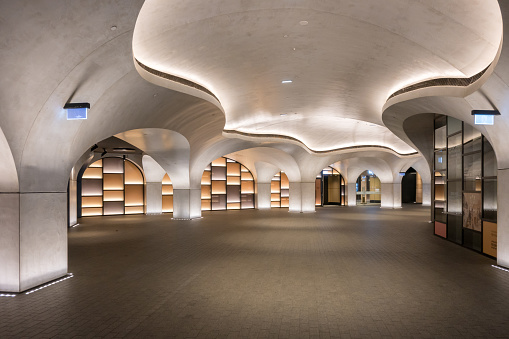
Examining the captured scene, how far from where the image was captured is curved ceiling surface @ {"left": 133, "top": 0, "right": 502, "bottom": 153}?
7.11 m

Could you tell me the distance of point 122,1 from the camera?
5.57 m

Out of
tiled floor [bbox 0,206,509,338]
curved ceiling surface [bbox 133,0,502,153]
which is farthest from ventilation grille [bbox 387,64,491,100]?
tiled floor [bbox 0,206,509,338]

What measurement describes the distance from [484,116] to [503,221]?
275cm

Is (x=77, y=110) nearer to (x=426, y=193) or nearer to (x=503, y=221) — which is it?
(x=503, y=221)

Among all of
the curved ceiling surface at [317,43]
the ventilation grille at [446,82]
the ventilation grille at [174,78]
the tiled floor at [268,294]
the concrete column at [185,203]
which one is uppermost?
the curved ceiling surface at [317,43]

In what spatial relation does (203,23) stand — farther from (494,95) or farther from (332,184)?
(332,184)

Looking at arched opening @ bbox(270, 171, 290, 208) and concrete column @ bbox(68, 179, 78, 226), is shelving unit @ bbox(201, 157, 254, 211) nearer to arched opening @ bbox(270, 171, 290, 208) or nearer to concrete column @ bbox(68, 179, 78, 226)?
arched opening @ bbox(270, 171, 290, 208)

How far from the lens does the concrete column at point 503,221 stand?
933cm

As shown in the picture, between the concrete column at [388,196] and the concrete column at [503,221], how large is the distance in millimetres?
28921

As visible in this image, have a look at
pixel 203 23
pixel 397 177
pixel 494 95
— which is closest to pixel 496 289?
pixel 494 95

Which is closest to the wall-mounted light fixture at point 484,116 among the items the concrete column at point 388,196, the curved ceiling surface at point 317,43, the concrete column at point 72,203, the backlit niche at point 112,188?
the curved ceiling surface at point 317,43

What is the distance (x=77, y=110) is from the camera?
756cm

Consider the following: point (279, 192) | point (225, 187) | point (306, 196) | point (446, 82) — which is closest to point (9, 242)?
point (446, 82)

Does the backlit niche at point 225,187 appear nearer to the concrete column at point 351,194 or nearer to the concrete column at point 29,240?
the concrete column at point 351,194
